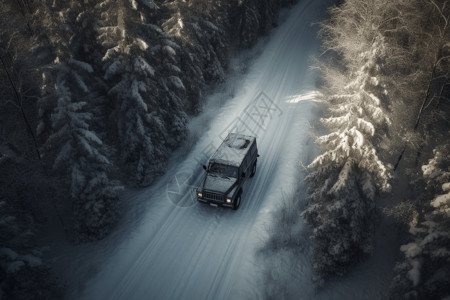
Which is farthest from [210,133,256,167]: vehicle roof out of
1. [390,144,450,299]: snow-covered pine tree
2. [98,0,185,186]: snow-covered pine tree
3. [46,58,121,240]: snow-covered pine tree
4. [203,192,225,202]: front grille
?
[390,144,450,299]: snow-covered pine tree

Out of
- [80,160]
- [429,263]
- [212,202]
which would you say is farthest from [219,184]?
[429,263]

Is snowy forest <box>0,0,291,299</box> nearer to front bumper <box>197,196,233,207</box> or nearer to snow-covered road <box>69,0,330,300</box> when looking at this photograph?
snow-covered road <box>69,0,330,300</box>

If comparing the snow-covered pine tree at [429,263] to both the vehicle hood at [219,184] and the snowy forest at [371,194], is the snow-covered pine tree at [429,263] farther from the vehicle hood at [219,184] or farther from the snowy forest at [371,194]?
the vehicle hood at [219,184]

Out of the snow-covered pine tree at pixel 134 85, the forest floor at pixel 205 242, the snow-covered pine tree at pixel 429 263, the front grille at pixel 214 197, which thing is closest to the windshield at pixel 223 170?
the front grille at pixel 214 197

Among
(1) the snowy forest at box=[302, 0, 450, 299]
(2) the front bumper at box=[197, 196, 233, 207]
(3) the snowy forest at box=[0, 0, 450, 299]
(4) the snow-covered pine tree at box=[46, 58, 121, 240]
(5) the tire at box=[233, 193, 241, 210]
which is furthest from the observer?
(5) the tire at box=[233, 193, 241, 210]

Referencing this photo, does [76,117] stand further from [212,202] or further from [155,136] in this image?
[212,202]

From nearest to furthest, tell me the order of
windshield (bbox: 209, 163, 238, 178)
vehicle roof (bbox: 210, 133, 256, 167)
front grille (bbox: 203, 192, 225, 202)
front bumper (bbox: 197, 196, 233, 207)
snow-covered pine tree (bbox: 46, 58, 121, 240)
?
1. snow-covered pine tree (bbox: 46, 58, 121, 240)
2. front grille (bbox: 203, 192, 225, 202)
3. front bumper (bbox: 197, 196, 233, 207)
4. windshield (bbox: 209, 163, 238, 178)
5. vehicle roof (bbox: 210, 133, 256, 167)
